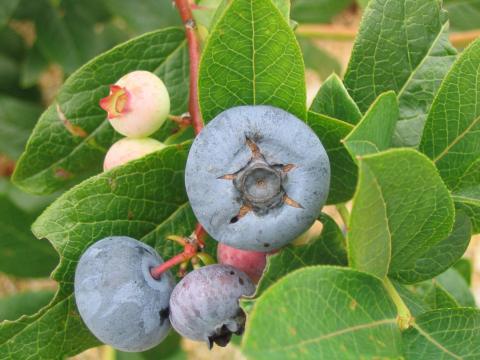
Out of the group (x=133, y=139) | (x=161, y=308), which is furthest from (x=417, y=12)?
(x=161, y=308)

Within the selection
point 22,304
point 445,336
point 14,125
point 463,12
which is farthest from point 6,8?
point 445,336

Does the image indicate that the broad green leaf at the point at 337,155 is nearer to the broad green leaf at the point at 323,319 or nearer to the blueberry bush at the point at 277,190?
the blueberry bush at the point at 277,190

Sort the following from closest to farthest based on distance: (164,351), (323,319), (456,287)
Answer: (323,319)
(456,287)
(164,351)

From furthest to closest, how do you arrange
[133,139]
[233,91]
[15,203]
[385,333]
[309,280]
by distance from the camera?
[15,203]
[133,139]
[233,91]
[385,333]
[309,280]

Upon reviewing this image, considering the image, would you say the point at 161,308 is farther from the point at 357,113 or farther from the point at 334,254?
the point at 357,113

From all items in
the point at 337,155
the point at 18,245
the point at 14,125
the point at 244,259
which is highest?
the point at 337,155

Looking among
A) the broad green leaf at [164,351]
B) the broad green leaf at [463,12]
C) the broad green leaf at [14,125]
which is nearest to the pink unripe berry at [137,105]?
the broad green leaf at [164,351]

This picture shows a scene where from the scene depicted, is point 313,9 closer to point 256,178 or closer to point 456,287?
point 456,287

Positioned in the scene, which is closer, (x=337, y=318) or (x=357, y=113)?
(x=337, y=318)
